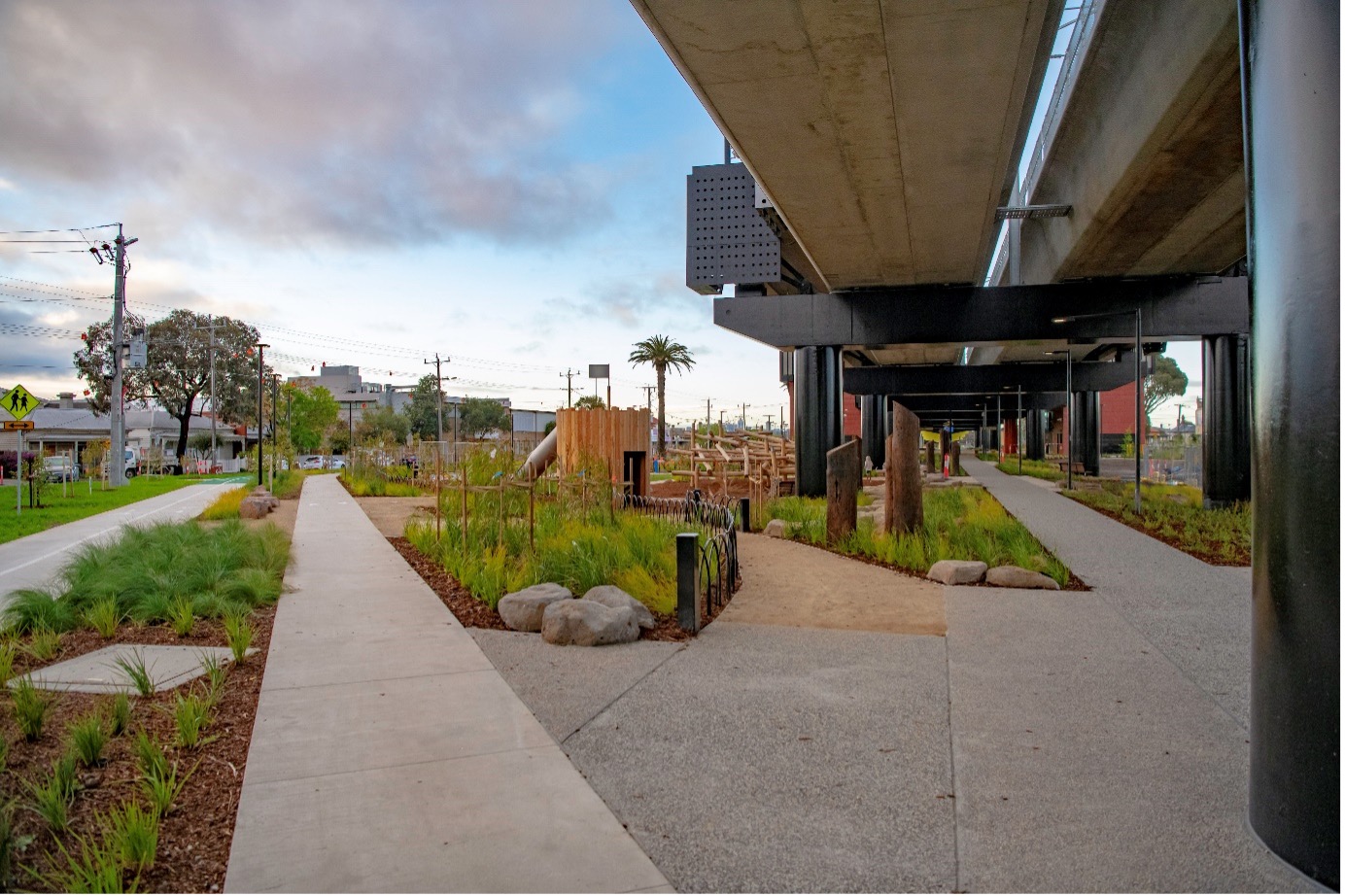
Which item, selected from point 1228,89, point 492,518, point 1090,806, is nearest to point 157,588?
point 492,518

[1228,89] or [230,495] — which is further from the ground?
[1228,89]

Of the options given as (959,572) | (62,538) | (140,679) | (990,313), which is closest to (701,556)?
(959,572)

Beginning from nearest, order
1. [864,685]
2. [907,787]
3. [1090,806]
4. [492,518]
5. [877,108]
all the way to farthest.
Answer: [1090,806], [907,787], [864,685], [877,108], [492,518]

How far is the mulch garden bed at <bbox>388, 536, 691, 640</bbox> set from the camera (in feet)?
25.1

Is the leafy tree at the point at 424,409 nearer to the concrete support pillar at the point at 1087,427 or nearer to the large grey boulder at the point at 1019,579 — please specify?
the concrete support pillar at the point at 1087,427

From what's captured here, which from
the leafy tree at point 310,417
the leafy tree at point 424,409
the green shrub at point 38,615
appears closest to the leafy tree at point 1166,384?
the leafy tree at point 424,409

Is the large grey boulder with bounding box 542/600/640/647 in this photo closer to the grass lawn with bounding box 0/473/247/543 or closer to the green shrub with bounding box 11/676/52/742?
the green shrub with bounding box 11/676/52/742

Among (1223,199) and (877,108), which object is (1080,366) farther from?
(877,108)

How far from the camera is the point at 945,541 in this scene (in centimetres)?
1212

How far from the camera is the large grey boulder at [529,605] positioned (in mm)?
7719

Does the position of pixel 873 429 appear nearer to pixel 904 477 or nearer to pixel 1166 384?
pixel 904 477

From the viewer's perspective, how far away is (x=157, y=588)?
8266mm

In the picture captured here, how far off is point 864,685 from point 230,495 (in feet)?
72.6

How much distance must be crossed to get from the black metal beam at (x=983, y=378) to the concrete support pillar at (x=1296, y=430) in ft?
121
